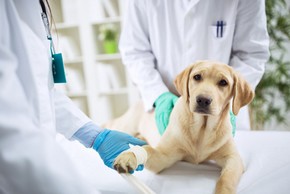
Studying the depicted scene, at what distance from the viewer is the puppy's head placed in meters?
0.87

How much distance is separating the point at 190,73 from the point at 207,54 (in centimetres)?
29

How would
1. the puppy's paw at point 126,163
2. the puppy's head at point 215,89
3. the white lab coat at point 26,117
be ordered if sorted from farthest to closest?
1. the puppy's head at point 215,89
2. the puppy's paw at point 126,163
3. the white lab coat at point 26,117

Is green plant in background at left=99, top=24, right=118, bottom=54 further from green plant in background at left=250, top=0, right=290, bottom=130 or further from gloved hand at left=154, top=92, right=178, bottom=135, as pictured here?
gloved hand at left=154, top=92, right=178, bottom=135

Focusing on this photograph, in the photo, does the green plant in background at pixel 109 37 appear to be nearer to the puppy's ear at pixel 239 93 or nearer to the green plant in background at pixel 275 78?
the green plant in background at pixel 275 78

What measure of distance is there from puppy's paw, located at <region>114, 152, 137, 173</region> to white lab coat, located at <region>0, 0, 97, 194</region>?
22 cm

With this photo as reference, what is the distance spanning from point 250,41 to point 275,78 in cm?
101

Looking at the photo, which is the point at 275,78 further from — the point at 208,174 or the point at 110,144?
the point at 110,144

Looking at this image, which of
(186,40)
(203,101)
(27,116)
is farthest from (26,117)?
(186,40)

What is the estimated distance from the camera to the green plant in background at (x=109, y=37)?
8.90 ft

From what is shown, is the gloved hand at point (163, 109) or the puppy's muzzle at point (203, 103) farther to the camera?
the gloved hand at point (163, 109)

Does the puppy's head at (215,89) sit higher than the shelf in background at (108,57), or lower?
higher

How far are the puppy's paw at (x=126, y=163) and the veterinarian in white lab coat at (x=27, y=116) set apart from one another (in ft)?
0.69

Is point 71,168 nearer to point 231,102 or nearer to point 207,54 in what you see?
point 231,102

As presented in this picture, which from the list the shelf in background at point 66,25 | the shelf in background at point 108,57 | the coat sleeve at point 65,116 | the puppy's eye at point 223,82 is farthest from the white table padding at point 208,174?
the shelf in background at point 66,25
